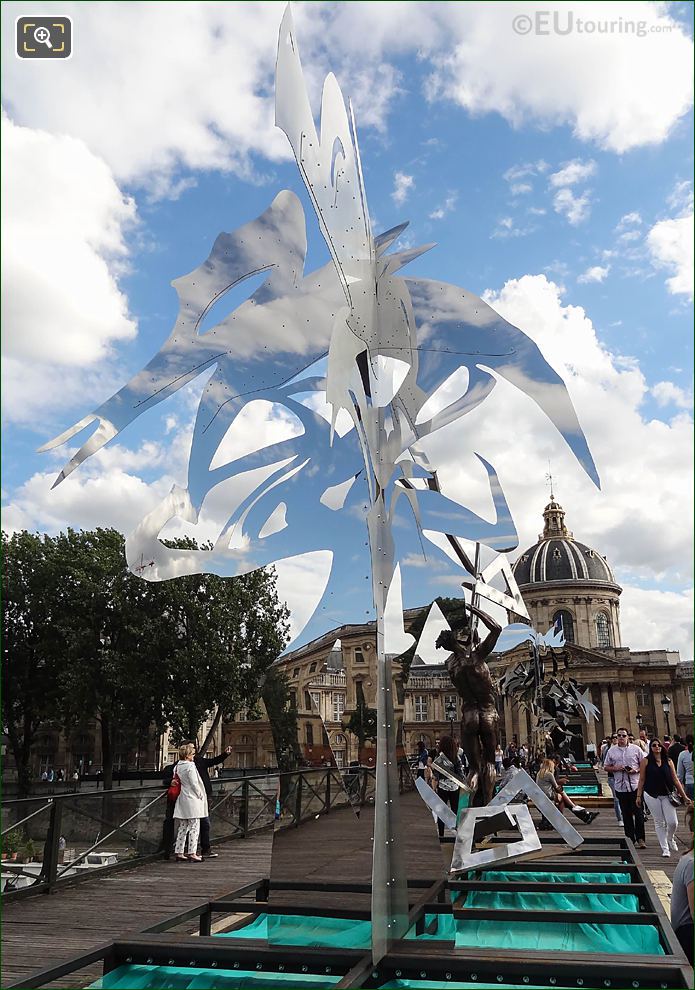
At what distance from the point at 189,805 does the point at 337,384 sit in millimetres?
7172

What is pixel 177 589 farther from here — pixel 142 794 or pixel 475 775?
pixel 475 775

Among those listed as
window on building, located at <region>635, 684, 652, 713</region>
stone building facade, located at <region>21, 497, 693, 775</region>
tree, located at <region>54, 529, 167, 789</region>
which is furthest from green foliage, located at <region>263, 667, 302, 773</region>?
window on building, located at <region>635, 684, 652, 713</region>

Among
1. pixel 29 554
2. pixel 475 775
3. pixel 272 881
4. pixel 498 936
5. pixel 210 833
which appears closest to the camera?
pixel 272 881

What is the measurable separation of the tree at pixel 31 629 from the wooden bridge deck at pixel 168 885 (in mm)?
19997

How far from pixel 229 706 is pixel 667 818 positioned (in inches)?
799

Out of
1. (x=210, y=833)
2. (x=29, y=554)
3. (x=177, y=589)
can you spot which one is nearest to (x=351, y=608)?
(x=210, y=833)

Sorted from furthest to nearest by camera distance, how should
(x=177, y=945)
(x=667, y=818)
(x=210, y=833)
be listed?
1. (x=210, y=833)
2. (x=667, y=818)
3. (x=177, y=945)

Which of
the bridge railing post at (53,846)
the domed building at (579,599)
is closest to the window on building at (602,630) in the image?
the domed building at (579,599)

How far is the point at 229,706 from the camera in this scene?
1131 inches

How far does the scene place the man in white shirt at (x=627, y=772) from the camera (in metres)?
11.4

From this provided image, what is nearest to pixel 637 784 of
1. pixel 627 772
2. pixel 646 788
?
pixel 627 772

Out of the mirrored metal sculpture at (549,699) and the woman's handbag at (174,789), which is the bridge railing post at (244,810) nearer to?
the woman's handbag at (174,789)

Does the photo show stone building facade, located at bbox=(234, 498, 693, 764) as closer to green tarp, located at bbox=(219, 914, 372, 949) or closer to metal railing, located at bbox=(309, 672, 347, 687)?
metal railing, located at bbox=(309, 672, 347, 687)

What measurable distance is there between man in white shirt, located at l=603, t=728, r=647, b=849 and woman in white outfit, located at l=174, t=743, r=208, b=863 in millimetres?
5823
